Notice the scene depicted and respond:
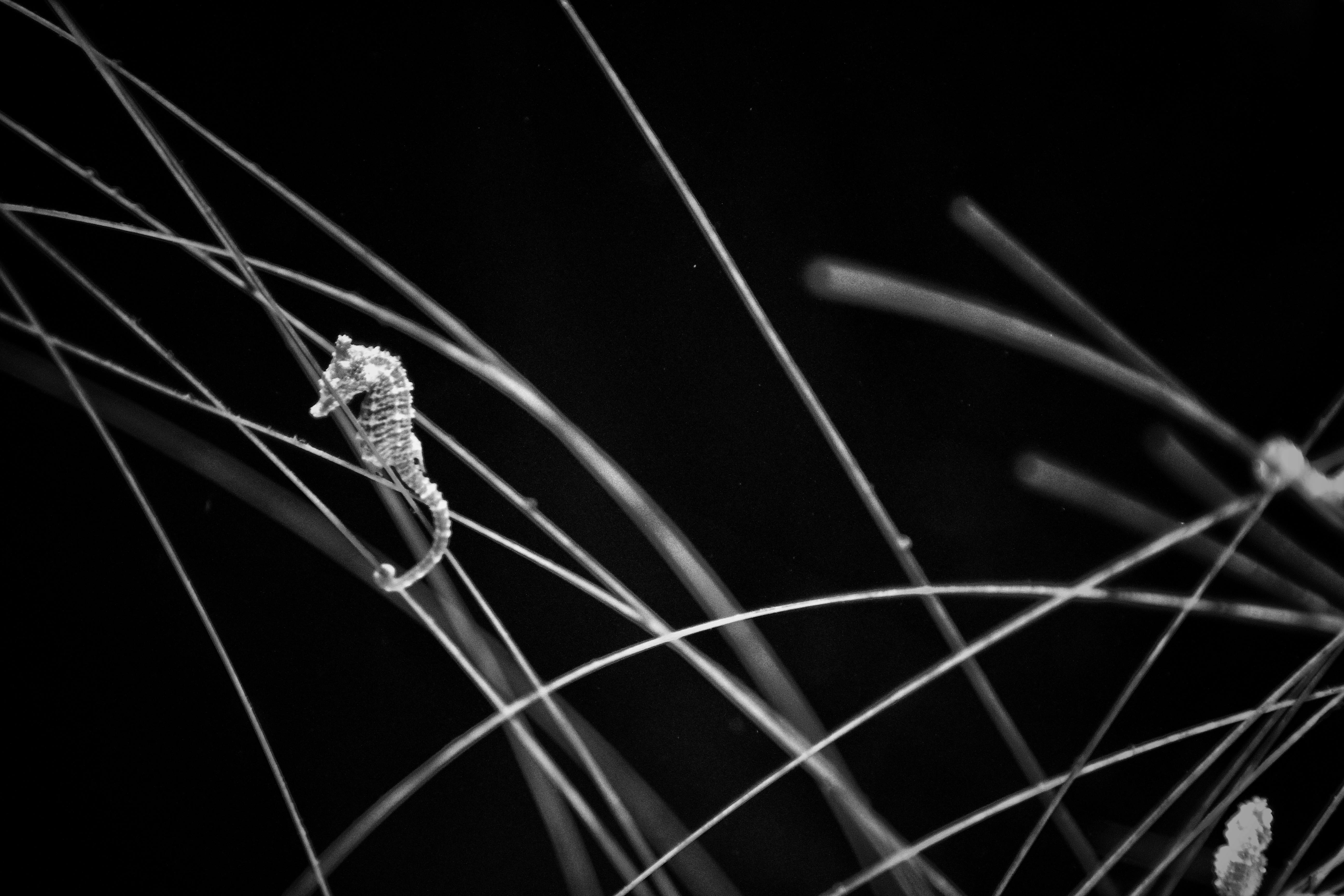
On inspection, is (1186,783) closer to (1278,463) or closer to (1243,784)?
(1243,784)

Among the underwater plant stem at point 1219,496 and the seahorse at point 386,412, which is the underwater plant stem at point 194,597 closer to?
the seahorse at point 386,412

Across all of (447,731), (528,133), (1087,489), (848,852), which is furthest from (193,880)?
(1087,489)

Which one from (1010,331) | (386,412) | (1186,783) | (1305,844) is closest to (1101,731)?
(1186,783)

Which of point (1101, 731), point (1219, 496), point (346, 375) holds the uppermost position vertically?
point (346, 375)

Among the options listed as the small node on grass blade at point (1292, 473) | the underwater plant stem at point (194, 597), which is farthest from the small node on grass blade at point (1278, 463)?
the underwater plant stem at point (194, 597)

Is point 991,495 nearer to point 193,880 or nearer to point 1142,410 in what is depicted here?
point 1142,410

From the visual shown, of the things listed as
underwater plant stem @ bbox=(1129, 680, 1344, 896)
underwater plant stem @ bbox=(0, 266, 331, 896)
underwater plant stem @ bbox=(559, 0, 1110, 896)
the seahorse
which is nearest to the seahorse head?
the seahorse

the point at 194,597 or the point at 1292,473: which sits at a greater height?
the point at 194,597
